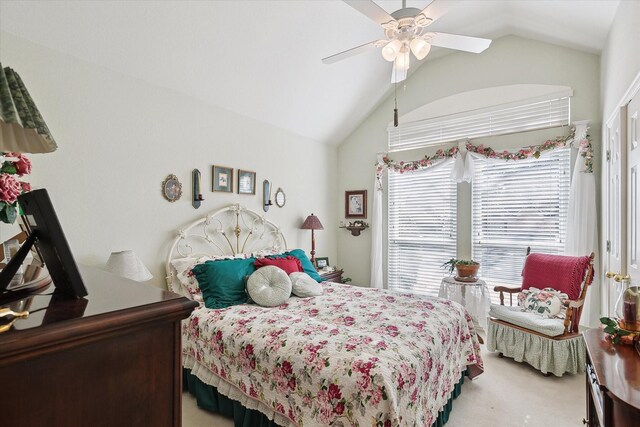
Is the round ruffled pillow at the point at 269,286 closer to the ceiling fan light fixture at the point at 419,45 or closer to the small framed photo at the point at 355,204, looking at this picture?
the ceiling fan light fixture at the point at 419,45

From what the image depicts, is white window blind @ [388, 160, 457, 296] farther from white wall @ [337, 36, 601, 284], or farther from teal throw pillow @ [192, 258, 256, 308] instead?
teal throw pillow @ [192, 258, 256, 308]

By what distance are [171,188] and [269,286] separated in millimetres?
1314

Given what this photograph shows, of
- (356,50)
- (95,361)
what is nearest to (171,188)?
(356,50)

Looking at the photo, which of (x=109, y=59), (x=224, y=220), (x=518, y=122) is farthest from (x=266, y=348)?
(x=518, y=122)

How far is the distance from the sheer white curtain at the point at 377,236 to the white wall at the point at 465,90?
15 cm

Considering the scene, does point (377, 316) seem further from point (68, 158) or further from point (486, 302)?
A: point (68, 158)

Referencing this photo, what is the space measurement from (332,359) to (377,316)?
0.74 metres

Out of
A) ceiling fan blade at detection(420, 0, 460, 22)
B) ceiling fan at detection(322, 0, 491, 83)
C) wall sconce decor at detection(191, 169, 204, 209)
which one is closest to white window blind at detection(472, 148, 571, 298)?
ceiling fan at detection(322, 0, 491, 83)

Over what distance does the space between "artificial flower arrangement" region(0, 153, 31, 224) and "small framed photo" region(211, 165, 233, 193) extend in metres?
2.54

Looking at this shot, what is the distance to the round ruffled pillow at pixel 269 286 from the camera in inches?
104

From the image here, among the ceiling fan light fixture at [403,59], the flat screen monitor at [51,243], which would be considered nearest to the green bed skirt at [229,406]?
the flat screen monitor at [51,243]

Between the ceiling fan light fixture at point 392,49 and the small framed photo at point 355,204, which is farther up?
the ceiling fan light fixture at point 392,49

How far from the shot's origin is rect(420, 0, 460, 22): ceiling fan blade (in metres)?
1.87

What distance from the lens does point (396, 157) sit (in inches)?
183
